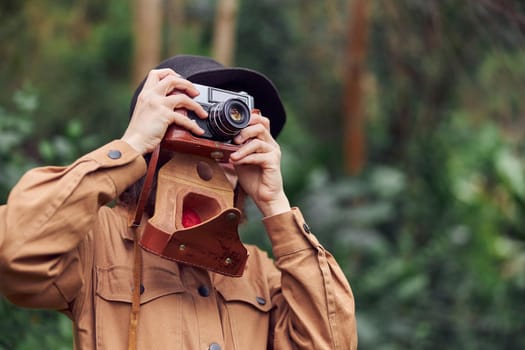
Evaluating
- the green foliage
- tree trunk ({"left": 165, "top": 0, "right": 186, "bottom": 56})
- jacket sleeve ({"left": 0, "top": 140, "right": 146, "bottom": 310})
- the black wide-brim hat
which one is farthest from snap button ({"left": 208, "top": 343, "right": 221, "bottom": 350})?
tree trunk ({"left": 165, "top": 0, "right": 186, "bottom": 56})

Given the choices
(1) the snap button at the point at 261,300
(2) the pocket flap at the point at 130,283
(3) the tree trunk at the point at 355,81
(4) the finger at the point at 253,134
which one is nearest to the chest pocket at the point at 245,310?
(1) the snap button at the point at 261,300

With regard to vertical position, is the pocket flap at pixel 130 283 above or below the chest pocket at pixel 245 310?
above

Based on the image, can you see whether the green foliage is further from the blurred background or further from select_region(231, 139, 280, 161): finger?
select_region(231, 139, 280, 161): finger

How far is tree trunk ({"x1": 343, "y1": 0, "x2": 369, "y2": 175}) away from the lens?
7391 millimetres

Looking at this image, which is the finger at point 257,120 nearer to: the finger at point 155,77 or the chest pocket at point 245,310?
the finger at point 155,77

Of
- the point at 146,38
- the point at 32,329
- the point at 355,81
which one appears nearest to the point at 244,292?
the point at 32,329

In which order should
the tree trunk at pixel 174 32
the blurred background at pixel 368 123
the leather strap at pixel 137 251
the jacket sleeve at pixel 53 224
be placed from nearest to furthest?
1. the jacket sleeve at pixel 53 224
2. the leather strap at pixel 137 251
3. the blurred background at pixel 368 123
4. the tree trunk at pixel 174 32

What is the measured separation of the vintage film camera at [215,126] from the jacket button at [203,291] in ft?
1.12

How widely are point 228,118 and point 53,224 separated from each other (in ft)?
1.65

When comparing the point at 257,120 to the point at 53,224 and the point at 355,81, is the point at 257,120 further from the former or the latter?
the point at 355,81

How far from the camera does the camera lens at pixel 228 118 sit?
5.90 ft

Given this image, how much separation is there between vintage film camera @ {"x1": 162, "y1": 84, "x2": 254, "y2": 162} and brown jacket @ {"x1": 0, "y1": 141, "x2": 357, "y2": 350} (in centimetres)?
12

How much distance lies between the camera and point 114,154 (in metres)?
1.72

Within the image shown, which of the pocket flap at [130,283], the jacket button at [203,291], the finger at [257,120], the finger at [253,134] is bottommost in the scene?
the jacket button at [203,291]
